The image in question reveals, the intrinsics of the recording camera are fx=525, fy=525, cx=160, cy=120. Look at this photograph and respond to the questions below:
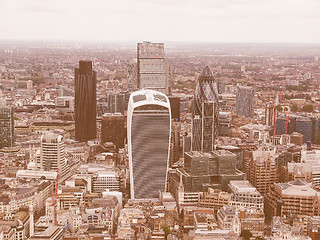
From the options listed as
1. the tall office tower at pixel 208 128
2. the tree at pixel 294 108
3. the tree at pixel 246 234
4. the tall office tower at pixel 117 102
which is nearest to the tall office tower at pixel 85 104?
the tall office tower at pixel 117 102

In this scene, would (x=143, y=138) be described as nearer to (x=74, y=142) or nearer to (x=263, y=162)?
(x=263, y=162)

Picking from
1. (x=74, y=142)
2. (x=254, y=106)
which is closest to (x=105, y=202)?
(x=74, y=142)

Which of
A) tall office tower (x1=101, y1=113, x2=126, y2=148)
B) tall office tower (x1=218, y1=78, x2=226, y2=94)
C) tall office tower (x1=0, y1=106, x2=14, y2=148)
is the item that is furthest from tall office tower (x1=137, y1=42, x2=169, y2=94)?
tall office tower (x1=218, y1=78, x2=226, y2=94)

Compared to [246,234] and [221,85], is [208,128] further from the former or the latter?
[221,85]

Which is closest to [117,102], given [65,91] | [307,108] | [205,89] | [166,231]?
[205,89]

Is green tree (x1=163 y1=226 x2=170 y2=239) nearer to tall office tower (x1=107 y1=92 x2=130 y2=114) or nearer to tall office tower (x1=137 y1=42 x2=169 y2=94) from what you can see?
tall office tower (x1=137 y1=42 x2=169 y2=94)

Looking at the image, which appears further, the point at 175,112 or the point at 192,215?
the point at 175,112
